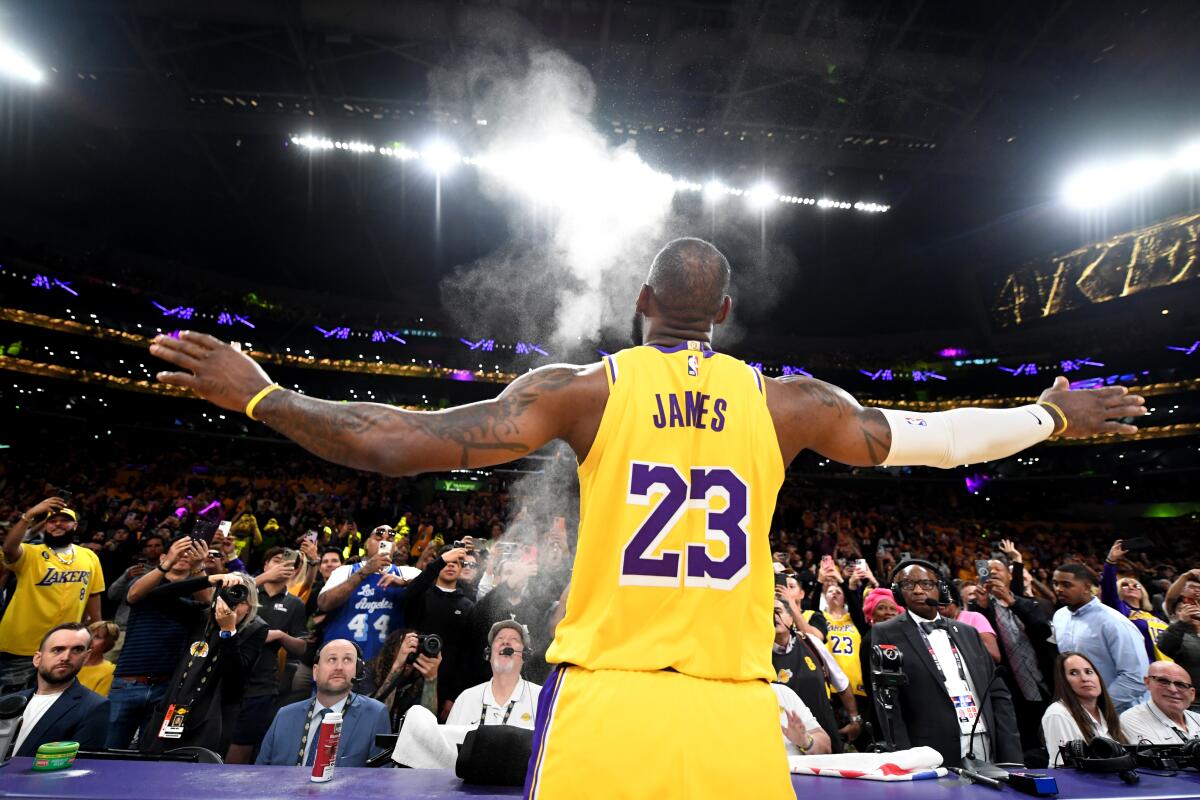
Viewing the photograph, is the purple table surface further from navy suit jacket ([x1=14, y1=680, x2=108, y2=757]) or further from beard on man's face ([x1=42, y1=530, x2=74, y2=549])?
beard on man's face ([x1=42, y1=530, x2=74, y2=549])

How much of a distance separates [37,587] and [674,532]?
674 cm

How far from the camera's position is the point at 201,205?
65.2ft

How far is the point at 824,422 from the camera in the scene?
5.84 ft

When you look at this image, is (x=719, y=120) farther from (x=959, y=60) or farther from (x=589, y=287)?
(x=589, y=287)

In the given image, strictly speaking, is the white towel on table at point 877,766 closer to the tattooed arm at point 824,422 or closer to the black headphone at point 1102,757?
the black headphone at point 1102,757

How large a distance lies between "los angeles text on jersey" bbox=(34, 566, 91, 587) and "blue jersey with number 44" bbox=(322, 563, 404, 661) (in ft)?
8.16

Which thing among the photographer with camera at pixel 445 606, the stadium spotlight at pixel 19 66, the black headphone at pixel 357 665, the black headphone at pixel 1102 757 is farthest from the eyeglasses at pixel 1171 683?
the stadium spotlight at pixel 19 66

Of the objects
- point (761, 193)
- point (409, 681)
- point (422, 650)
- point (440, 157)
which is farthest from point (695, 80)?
point (409, 681)

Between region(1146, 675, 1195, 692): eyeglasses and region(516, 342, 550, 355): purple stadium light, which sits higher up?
region(516, 342, 550, 355): purple stadium light

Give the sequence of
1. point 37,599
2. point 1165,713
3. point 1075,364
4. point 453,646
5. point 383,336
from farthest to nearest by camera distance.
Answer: point 383,336 < point 1075,364 < point 37,599 < point 453,646 < point 1165,713

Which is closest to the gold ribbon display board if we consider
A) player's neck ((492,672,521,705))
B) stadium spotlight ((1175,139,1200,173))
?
stadium spotlight ((1175,139,1200,173))

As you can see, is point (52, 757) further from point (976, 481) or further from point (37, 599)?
point (976, 481)

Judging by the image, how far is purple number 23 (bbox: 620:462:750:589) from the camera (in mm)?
1483

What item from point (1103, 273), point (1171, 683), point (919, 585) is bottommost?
point (1171, 683)
